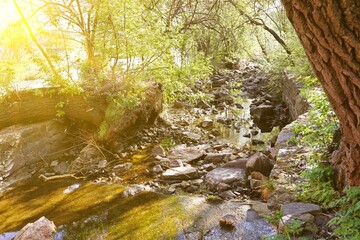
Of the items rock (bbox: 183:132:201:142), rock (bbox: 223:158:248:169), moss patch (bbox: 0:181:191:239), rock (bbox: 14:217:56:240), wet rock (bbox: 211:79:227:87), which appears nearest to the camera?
rock (bbox: 14:217:56:240)

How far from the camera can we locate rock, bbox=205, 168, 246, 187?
6.31 metres

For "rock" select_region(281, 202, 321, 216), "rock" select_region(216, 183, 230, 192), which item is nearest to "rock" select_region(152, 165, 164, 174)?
"rock" select_region(216, 183, 230, 192)

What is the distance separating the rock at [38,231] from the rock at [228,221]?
2.68m

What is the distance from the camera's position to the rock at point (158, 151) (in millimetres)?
8299

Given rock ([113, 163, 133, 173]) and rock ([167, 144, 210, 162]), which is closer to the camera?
rock ([113, 163, 133, 173])

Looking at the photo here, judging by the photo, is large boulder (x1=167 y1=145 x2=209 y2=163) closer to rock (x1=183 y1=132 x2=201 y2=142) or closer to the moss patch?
rock (x1=183 y1=132 x2=201 y2=142)

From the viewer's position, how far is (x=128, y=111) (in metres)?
9.23

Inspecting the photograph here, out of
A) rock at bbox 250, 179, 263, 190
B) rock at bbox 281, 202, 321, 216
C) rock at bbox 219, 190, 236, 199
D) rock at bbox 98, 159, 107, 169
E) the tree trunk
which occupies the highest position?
the tree trunk

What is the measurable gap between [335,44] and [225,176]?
4.45 metres

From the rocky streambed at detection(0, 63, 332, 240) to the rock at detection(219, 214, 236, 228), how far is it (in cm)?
1

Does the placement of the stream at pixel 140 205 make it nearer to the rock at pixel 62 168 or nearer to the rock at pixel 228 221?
the rock at pixel 228 221

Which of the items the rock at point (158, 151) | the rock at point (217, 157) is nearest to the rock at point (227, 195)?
the rock at point (217, 157)

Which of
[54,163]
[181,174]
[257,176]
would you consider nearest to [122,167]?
[181,174]

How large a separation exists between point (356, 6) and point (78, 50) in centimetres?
747
